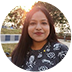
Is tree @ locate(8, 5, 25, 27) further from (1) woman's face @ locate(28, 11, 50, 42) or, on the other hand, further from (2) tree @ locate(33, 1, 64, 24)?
(1) woman's face @ locate(28, 11, 50, 42)

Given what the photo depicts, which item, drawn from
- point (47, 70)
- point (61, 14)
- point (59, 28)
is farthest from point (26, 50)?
point (59, 28)

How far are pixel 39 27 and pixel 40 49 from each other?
0.19m

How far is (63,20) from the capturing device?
2109 cm

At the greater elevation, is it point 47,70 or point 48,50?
point 48,50

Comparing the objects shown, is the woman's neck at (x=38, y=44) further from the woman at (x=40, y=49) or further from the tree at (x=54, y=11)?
the tree at (x=54, y=11)

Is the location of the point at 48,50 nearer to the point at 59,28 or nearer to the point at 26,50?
the point at 26,50

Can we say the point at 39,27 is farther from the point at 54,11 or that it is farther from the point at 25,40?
the point at 54,11

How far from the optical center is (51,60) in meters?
1.08

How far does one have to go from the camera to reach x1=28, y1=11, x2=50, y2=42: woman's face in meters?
1.15

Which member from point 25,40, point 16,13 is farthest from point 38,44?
point 16,13

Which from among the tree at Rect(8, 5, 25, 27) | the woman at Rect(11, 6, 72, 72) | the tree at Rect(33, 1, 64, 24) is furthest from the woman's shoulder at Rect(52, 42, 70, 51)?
the tree at Rect(33, 1, 64, 24)

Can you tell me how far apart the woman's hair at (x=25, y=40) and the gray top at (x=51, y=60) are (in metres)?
0.10

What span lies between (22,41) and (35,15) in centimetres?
31

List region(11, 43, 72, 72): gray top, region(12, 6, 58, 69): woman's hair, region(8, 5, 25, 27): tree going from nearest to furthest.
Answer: region(11, 43, 72, 72): gray top, region(12, 6, 58, 69): woman's hair, region(8, 5, 25, 27): tree
